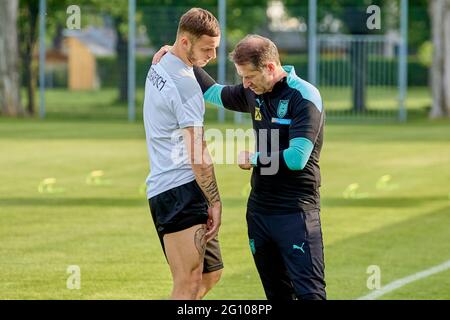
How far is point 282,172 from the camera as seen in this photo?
306 inches

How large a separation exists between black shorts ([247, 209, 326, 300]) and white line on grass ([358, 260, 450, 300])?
2.52 m

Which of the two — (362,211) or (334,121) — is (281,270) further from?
(334,121)

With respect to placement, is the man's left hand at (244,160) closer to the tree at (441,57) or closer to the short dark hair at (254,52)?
the short dark hair at (254,52)

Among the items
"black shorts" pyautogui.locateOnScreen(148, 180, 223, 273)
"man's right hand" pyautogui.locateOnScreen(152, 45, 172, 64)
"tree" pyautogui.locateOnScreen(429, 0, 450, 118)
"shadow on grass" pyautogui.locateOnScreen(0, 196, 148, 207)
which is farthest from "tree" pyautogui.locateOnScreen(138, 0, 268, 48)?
"black shorts" pyautogui.locateOnScreen(148, 180, 223, 273)

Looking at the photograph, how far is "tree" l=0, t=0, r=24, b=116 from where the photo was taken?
40594mm

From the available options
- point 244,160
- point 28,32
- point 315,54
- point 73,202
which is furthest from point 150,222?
point 28,32

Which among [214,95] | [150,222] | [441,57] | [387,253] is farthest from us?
[441,57]

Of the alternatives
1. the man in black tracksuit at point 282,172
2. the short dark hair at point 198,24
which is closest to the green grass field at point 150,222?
the man in black tracksuit at point 282,172

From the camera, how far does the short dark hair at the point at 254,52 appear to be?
7.46m

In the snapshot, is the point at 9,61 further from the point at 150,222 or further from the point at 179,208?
the point at 179,208

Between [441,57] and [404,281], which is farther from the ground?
[441,57]

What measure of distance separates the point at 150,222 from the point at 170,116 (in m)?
7.70

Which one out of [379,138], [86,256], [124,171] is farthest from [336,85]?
[86,256]

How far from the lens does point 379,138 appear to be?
103ft
